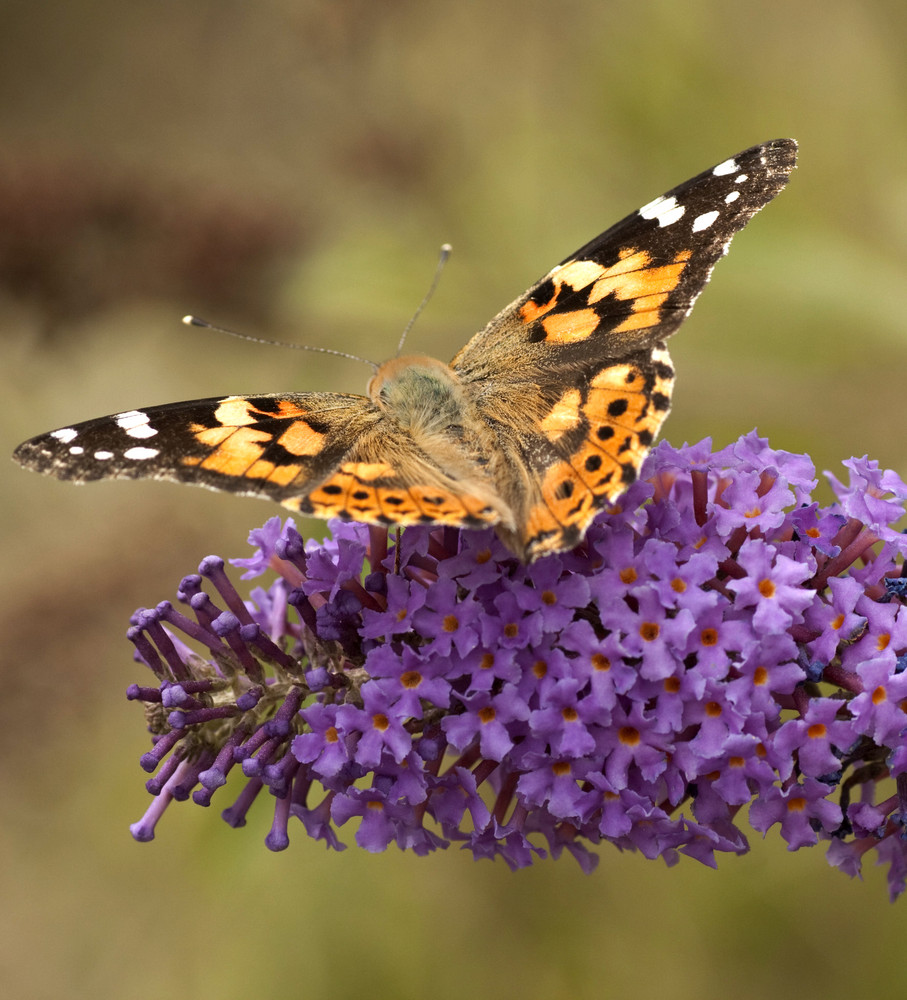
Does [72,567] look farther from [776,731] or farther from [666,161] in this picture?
[666,161]

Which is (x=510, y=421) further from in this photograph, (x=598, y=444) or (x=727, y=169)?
(x=727, y=169)

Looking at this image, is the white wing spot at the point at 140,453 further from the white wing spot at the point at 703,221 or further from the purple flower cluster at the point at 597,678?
the white wing spot at the point at 703,221

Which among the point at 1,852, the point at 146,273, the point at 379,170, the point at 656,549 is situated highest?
the point at 379,170

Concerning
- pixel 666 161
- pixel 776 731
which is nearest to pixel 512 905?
pixel 776 731

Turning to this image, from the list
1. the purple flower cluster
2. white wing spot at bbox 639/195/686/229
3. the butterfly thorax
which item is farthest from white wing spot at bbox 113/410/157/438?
white wing spot at bbox 639/195/686/229

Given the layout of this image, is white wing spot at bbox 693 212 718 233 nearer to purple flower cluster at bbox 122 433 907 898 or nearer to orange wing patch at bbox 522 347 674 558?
orange wing patch at bbox 522 347 674 558

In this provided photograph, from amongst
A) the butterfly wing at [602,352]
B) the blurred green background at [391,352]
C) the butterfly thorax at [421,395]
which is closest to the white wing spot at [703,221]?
the butterfly wing at [602,352]
